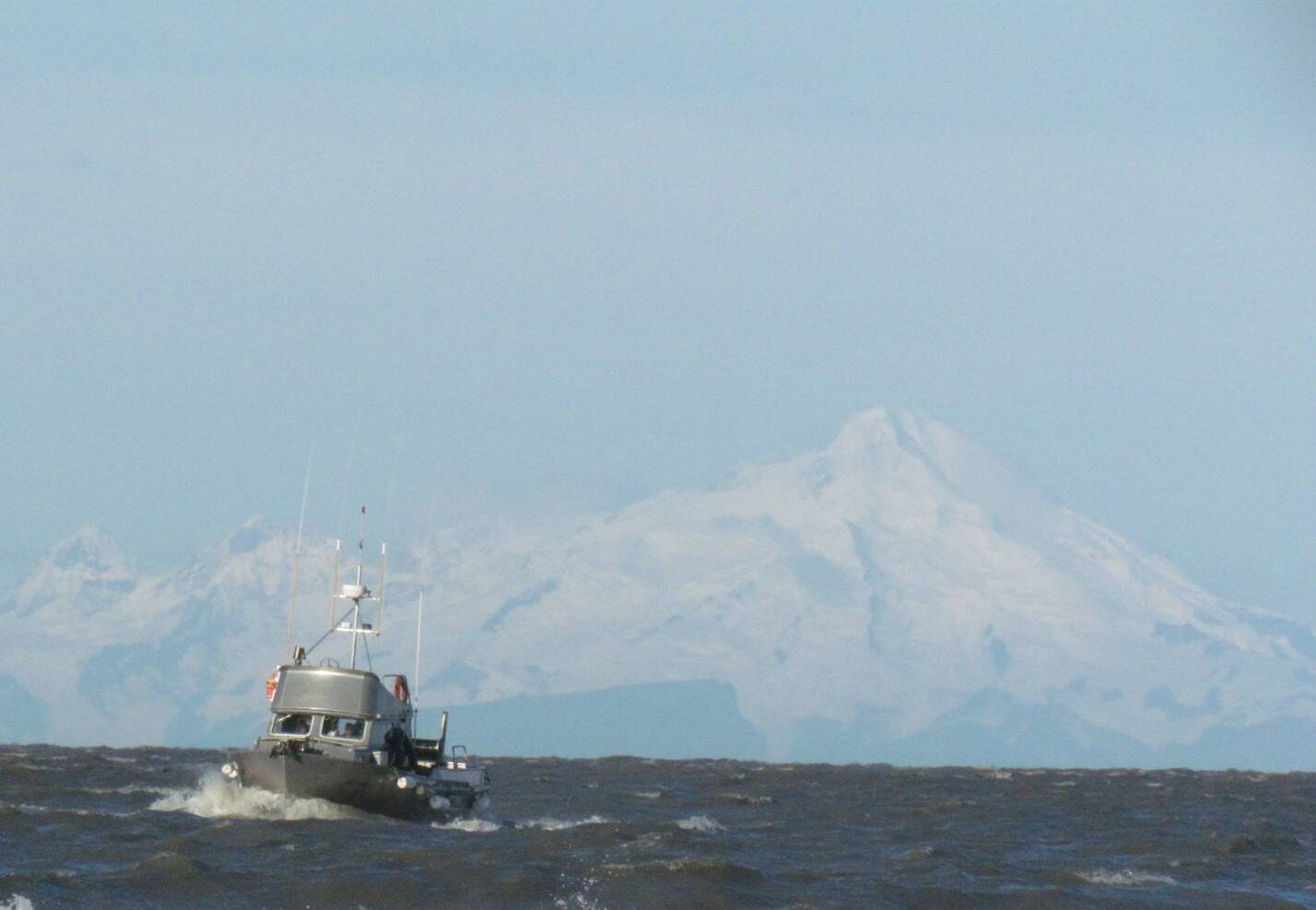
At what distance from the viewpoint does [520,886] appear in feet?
126

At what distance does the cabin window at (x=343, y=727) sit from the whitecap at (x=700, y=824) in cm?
1020

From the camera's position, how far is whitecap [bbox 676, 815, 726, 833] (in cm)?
5653

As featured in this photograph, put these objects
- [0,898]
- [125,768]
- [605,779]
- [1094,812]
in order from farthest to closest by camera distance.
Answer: [605,779]
[125,768]
[1094,812]
[0,898]

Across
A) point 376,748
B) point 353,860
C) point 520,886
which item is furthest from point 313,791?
point 520,886

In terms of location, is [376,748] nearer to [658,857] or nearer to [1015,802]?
[658,857]

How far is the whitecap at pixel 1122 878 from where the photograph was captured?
44562 mm

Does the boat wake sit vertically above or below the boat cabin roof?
below

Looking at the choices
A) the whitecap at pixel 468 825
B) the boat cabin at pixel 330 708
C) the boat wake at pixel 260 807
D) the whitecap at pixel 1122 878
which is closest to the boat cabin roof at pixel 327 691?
the boat cabin at pixel 330 708

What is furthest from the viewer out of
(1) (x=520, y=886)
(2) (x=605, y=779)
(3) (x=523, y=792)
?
(2) (x=605, y=779)

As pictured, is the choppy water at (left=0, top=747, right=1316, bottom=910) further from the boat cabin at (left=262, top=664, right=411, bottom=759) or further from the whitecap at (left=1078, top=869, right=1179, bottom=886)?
the boat cabin at (left=262, top=664, right=411, bottom=759)

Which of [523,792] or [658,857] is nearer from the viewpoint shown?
[658,857]

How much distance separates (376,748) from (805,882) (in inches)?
682

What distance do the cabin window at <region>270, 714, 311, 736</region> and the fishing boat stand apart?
0.03 m

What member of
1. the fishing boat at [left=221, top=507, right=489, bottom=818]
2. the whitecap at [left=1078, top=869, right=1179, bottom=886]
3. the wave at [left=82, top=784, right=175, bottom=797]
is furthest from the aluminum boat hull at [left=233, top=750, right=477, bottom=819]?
the whitecap at [left=1078, top=869, right=1179, bottom=886]
